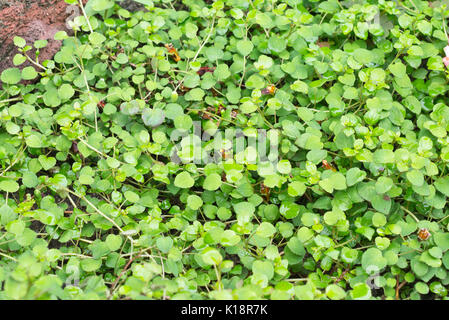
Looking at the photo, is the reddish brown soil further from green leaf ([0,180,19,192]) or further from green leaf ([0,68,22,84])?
green leaf ([0,180,19,192])

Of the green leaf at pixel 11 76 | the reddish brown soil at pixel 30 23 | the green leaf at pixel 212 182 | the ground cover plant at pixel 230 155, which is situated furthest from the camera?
the reddish brown soil at pixel 30 23

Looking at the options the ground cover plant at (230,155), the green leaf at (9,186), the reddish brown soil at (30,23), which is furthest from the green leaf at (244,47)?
the green leaf at (9,186)

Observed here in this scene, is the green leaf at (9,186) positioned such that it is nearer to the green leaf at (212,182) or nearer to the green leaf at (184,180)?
the green leaf at (184,180)

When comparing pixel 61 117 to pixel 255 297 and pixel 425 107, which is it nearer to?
pixel 255 297

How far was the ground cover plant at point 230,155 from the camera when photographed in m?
1.59

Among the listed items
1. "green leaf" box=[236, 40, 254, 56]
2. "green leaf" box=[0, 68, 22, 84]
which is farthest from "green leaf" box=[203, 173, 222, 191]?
"green leaf" box=[0, 68, 22, 84]

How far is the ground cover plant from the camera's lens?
159 cm

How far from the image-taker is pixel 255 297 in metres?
1.35

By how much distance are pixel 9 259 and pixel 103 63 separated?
0.92 m

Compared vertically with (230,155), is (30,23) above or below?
above

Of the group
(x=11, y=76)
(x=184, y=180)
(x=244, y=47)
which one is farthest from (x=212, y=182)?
(x=11, y=76)

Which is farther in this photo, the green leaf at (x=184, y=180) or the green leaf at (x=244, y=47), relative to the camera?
the green leaf at (x=244, y=47)

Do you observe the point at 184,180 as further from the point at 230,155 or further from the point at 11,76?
the point at 11,76

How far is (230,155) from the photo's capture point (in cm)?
183
